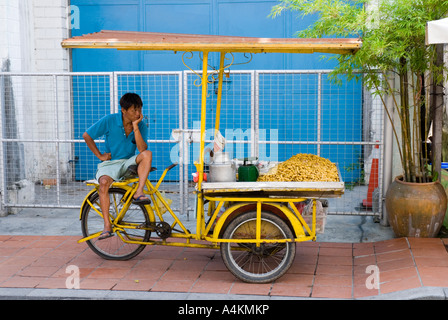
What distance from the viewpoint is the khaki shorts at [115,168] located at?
5781 mm

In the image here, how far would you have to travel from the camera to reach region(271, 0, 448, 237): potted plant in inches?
231

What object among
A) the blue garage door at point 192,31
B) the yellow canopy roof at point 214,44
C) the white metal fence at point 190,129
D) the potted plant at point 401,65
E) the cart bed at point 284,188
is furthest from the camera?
the blue garage door at point 192,31

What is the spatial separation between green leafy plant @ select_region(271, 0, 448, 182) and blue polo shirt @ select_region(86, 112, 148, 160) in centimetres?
217

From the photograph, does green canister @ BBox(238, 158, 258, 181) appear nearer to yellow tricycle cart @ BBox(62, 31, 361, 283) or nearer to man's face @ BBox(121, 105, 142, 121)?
yellow tricycle cart @ BBox(62, 31, 361, 283)

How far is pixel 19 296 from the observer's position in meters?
5.05

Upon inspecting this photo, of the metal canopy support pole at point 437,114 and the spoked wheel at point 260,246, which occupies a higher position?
the metal canopy support pole at point 437,114

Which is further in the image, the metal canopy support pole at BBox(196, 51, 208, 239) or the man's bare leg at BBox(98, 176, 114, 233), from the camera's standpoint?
the man's bare leg at BBox(98, 176, 114, 233)

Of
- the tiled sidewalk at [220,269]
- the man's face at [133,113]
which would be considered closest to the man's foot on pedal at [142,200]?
the tiled sidewalk at [220,269]

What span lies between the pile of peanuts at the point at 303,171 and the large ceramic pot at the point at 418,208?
127 cm

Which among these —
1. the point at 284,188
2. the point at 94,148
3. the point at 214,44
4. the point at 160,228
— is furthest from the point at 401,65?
the point at 94,148

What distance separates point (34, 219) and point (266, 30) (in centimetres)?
462

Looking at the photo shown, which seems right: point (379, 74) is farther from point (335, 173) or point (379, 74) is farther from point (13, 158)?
point (13, 158)

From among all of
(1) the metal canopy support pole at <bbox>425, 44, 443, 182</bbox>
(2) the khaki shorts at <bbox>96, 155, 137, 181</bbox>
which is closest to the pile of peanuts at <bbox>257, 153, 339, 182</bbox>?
(2) the khaki shorts at <bbox>96, 155, 137, 181</bbox>

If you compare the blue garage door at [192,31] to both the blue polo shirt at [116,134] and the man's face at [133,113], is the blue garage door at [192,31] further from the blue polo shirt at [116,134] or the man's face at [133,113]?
the man's face at [133,113]
